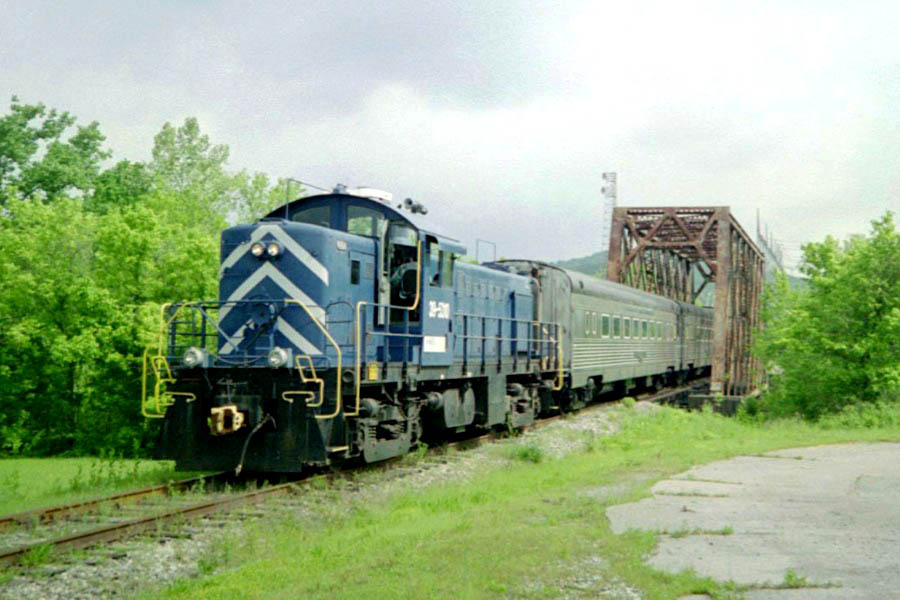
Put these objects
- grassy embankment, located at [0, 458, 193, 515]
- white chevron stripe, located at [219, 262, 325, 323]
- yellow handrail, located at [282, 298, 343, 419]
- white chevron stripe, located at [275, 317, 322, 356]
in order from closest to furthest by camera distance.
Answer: yellow handrail, located at [282, 298, 343, 419] → grassy embankment, located at [0, 458, 193, 515] → white chevron stripe, located at [275, 317, 322, 356] → white chevron stripe, located at [219, 262, 325, 323]

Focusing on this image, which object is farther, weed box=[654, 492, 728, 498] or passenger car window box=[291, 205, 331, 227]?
passenger car window box=[291, 205, 331, 227]

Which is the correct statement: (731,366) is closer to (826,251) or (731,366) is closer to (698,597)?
(826,251)

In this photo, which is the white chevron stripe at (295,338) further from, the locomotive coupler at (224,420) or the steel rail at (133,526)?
the steel rail at (133,526)

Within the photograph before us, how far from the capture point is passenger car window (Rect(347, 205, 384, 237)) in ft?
41.0

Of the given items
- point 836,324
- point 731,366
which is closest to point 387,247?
point 836,324

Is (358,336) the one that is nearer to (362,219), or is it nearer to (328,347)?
(328,347)

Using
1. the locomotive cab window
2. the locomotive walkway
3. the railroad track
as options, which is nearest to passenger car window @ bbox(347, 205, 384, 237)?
the locomotive cab window

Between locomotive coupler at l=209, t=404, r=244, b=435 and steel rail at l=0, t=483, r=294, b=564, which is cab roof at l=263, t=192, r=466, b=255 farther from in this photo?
steel rail at l=0, t=483, r=294, b=564

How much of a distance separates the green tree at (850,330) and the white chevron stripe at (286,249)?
17144 millimetres

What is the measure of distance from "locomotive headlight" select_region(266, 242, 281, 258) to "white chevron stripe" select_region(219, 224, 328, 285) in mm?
90

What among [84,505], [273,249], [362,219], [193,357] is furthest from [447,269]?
[84,505]

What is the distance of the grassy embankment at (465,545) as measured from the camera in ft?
20.5

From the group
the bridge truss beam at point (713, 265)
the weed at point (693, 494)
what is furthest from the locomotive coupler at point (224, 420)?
the bridge truss beam at point (713, 265)

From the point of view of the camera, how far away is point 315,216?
12.5 metres
